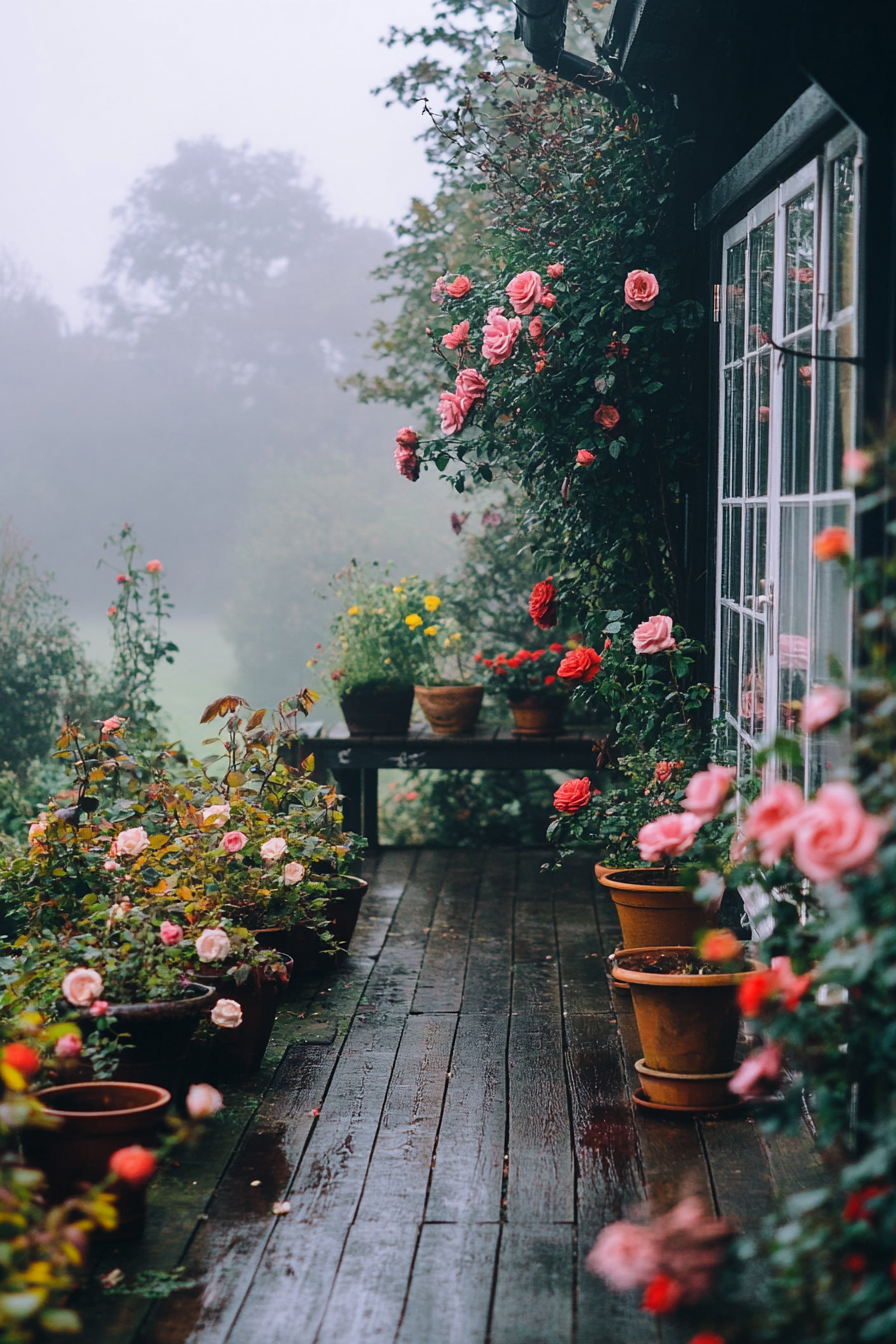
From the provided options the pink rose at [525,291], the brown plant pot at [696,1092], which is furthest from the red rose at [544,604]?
the brown plant pot at [696,1092]

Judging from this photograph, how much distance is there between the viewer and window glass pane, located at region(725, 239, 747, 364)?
3287mm

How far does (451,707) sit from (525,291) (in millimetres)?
2052

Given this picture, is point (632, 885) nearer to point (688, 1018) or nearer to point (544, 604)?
point (688, 1018)

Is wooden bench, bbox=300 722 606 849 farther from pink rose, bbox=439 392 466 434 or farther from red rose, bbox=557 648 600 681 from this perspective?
pink rose, bbox=439 392 466 434

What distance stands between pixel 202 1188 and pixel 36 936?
0.78 meters

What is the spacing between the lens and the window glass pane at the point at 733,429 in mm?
3314

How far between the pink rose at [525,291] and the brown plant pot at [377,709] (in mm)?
2019

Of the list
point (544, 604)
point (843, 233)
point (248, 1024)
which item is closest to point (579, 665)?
point (544, 604)

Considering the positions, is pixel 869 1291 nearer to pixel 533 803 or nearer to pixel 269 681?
pixel 533 803

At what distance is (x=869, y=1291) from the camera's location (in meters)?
1.30

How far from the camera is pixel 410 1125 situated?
2.62 meters

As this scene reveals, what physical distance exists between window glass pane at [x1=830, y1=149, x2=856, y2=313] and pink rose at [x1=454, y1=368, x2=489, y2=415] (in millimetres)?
1600

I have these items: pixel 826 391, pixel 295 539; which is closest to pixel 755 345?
pixel 826 391

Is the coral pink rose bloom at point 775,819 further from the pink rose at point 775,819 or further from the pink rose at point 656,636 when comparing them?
the pink rose at point 656,636
